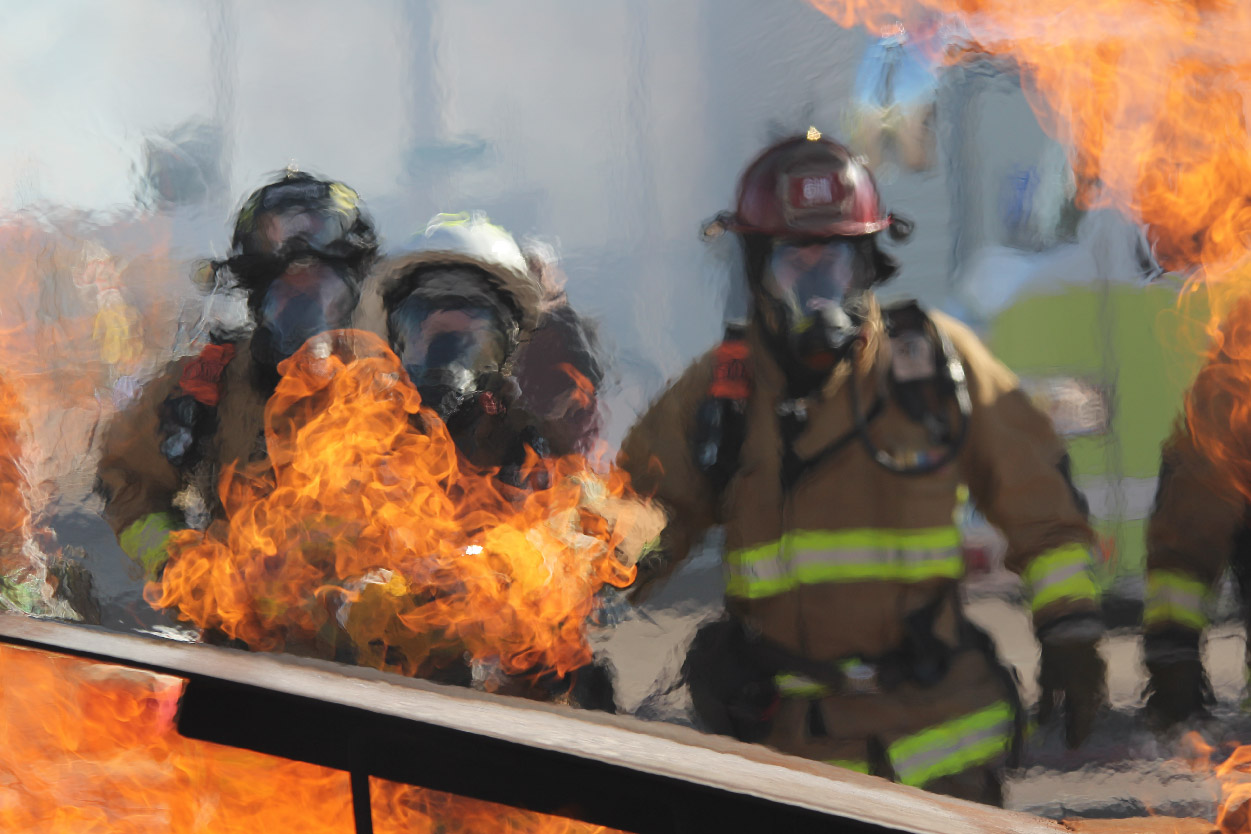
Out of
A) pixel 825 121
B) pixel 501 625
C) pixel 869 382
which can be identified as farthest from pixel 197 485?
pixel 825 121

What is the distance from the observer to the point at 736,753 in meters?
1.12

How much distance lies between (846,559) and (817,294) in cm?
75

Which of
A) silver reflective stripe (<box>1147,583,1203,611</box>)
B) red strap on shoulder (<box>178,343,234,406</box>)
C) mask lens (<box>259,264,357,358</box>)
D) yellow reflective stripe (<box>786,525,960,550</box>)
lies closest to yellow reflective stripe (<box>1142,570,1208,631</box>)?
silver reflective stripe (<box>1147,583,1203,611</box>)

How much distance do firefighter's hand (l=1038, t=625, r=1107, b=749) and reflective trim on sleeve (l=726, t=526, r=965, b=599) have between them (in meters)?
0.29

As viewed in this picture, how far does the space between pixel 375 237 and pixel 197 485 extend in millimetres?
1275

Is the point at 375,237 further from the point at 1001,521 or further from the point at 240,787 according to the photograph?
the point at 1001,521

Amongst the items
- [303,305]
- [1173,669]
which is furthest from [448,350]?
[1173,669]

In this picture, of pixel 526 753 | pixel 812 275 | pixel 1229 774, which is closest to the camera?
pixel 526 753

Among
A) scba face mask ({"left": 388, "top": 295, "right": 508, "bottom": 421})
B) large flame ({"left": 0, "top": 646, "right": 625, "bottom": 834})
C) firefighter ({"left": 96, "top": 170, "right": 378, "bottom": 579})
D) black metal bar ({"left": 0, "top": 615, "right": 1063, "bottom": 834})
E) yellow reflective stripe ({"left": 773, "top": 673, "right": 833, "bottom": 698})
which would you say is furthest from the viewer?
firefighter ({"left": 96, "top": 170, "right": 378, "bottom": 579})

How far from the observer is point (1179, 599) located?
2.47 metres

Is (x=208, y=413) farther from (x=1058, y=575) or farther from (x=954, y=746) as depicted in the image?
(x=1058, y=575)

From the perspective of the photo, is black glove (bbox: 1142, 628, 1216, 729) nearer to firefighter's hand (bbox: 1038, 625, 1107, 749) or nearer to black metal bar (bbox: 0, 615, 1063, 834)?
firefighter's hand (bbox: 1038, 625, 1107, 749)

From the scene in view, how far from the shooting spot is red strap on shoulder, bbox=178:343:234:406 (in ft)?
10.5

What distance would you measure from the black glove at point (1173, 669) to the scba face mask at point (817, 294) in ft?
4.21
